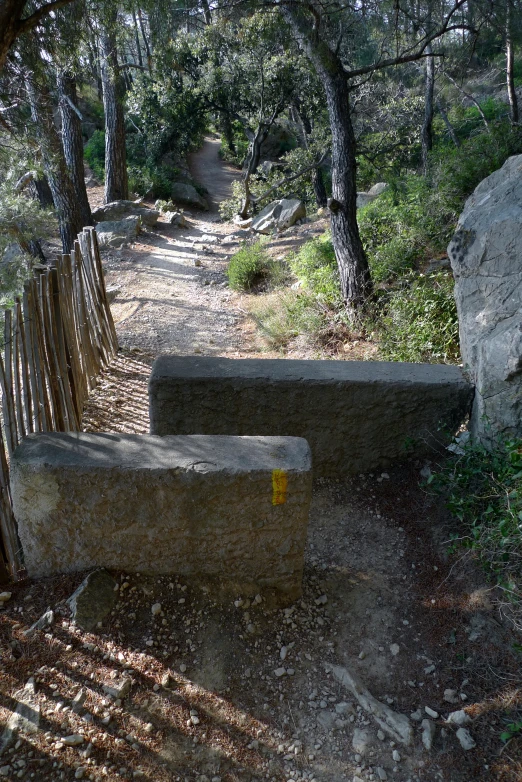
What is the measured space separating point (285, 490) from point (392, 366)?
5.35 ft

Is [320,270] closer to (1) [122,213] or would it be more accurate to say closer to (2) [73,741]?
(2) [73,741]

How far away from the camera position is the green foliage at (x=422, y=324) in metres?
5.09

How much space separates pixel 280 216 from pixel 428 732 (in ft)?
37.5

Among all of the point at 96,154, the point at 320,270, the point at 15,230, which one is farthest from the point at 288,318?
the point at 96,154

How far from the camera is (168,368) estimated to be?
353cm

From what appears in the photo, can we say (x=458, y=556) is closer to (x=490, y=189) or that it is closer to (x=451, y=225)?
(x=490, y=189)

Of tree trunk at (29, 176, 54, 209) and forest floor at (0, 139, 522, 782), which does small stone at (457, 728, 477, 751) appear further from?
tree trunk at (29, 176, 54, 209)

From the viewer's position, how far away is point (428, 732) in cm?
214

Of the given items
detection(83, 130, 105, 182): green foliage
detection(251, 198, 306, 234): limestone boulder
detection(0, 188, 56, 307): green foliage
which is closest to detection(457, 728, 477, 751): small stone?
detection(0, 188, 56, 307): green foliage

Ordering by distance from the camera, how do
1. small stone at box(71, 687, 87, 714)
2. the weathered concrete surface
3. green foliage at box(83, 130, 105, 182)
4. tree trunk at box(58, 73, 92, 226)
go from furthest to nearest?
green foliage at box(83, 130, 105, 182)
tree trunk at box(58, 73, 92, 226)
the weathered concrete surface
small stone at box(71, 687, 87, 714)

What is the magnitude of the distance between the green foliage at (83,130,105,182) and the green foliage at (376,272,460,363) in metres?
14.9

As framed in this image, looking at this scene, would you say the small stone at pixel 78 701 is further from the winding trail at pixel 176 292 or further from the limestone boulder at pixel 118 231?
the limestone boulder at pixel 118 231

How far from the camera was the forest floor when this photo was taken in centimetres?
202

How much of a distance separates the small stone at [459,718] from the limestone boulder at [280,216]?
35.7ft
